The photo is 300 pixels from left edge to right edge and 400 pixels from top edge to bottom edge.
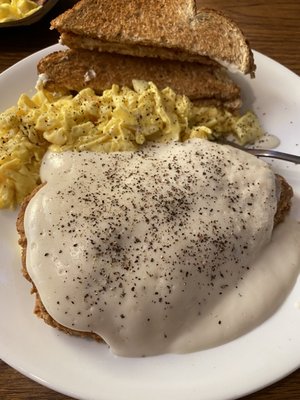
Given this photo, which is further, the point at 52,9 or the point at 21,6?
the point at 52,9

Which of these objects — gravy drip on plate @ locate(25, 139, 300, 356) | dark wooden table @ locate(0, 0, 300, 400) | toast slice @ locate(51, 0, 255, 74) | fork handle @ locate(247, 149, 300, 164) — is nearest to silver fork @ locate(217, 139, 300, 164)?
fork handle @ locate(247, 149, 300, 164)

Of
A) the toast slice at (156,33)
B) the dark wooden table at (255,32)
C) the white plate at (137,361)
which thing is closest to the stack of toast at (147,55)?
the toast slice at (156,33)

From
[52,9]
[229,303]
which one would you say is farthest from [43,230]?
[52,9]

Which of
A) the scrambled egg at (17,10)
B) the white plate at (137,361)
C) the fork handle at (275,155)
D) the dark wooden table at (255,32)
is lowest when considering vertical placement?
the white plate at (137,361)

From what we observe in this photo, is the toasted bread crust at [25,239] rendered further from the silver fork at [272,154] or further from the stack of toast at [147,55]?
the stack of toast at [147,55]

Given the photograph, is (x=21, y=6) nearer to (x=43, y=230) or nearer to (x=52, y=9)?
(x=52, y=9)

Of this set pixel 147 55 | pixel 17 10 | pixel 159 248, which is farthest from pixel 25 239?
pixel 17 10
